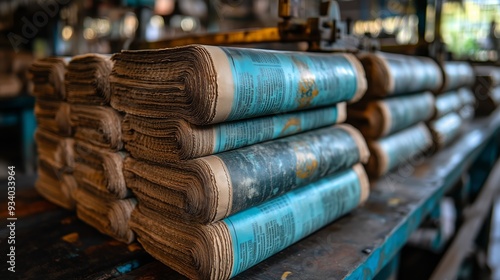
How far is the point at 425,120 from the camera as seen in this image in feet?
7.23

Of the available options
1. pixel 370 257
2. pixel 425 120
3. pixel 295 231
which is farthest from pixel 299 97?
pixel 425 120

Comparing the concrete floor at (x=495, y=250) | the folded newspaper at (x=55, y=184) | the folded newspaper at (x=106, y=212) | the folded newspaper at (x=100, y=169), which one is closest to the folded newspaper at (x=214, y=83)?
the folded newspaper at (x=100, y=169)

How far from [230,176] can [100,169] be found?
1.45 ft

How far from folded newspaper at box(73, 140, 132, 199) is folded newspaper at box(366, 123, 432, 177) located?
1.01m

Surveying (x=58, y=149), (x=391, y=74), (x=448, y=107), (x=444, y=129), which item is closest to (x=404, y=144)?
(x=391, y=74)

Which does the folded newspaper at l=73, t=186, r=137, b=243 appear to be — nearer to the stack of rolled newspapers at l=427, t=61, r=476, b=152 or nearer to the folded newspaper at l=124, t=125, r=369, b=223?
the folded newspaper at l=124, t=125, r=369, b=223

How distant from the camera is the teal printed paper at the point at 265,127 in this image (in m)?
0.89

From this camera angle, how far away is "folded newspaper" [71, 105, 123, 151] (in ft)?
3.40

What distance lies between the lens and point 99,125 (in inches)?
41.6

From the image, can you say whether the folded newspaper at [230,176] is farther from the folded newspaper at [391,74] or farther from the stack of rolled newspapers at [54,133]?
the folded newspaper at [391,74]

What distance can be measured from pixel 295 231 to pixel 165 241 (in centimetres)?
33

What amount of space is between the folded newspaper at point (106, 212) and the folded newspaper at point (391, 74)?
3.37 feet

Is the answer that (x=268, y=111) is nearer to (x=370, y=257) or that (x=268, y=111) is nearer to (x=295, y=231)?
(x=295, y=231)

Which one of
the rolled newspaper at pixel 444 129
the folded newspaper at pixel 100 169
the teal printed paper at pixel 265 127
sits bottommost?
the rolled newspaper at pixel 444 129
